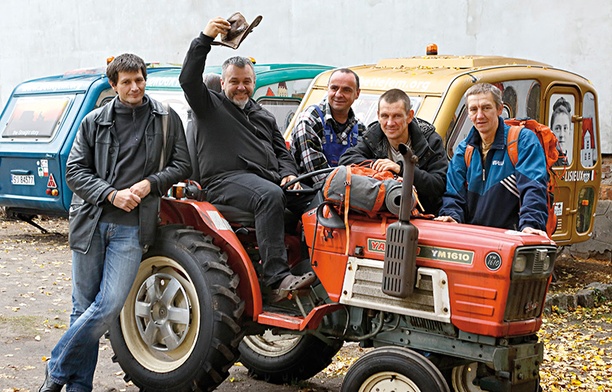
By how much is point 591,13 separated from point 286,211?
7293 millimetres

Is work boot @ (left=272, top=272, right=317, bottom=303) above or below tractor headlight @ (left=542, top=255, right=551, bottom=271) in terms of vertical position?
below

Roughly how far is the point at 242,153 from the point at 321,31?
29.3ft

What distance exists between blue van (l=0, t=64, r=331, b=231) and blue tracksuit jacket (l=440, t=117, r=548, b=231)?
6.61 meters

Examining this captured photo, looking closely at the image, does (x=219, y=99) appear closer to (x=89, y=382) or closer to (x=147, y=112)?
(x=147, y=112)

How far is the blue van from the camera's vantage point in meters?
13.2

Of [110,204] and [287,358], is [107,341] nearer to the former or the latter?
[287,358]

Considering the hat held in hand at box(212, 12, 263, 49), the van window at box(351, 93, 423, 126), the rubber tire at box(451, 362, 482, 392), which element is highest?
the hat held in hand at box(212, 12, 263, 49)

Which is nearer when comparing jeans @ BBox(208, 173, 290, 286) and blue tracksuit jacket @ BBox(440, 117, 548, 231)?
blue tracksuit jacket @ BBox(440, 117, 548, 231)

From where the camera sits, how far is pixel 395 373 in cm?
506

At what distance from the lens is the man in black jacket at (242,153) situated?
18.9 feet

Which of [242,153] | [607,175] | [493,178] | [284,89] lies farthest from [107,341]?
[607,175]

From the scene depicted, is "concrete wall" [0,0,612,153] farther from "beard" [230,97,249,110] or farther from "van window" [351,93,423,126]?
"beard" [230,97,249,110]

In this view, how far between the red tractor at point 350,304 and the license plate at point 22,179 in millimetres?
7717

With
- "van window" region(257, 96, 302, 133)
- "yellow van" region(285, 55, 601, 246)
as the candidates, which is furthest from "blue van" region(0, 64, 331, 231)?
"yellow van" region(285, 55, 601, 246)
